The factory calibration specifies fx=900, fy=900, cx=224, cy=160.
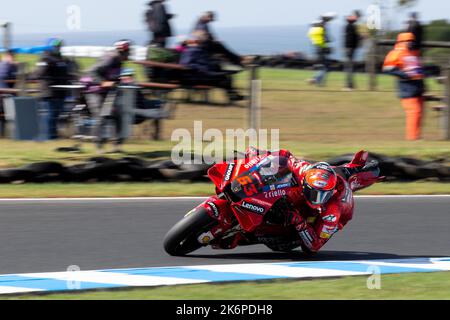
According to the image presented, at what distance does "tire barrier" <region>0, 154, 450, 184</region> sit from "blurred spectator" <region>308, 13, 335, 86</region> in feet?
27.6

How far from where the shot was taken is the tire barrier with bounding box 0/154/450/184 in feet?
34.0

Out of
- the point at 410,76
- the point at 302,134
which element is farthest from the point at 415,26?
the point at 302,134

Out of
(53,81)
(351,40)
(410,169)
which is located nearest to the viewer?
(410,169)

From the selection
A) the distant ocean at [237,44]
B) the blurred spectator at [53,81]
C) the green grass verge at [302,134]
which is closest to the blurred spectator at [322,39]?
the distant ocean at [237,44]

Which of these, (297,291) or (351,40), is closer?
(297,291)

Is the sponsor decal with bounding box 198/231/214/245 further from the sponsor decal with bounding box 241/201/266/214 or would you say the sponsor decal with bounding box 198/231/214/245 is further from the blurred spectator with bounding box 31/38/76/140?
the blurred spectator with bounding box 31/38/76/140

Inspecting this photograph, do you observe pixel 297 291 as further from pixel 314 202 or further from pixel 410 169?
pixel 410 169

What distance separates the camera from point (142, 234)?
796 cm

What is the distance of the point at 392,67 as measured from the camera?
13609 millimetres

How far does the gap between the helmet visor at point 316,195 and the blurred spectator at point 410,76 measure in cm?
724

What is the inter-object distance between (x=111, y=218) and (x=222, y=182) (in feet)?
7.89

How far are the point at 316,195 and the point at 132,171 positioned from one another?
4.40 metres

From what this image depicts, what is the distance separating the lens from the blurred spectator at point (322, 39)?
19422 mm

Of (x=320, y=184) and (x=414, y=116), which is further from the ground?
(x=320, y=184)
